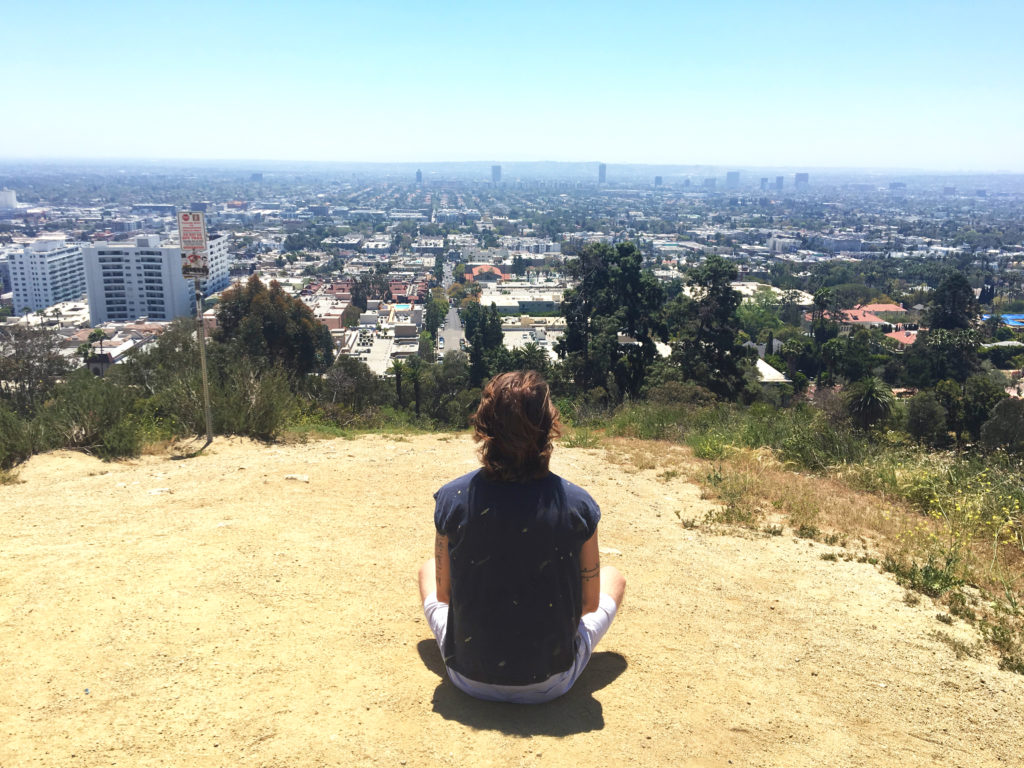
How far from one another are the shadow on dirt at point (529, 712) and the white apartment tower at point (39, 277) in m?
54.4

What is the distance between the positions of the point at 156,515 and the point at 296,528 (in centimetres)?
89

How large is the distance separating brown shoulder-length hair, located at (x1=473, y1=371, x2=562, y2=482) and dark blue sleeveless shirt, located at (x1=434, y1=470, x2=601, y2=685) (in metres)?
0.05

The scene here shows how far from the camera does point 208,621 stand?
282 centimetres

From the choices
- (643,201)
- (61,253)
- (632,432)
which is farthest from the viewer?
(643,201)

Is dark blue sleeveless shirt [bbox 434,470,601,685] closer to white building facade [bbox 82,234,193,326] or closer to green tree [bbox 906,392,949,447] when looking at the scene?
green tree [bbox 906,392,949,447]

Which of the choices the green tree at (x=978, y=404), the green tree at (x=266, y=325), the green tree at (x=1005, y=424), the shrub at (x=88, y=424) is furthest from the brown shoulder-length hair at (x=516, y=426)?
the green tree at (x=978, y=404)

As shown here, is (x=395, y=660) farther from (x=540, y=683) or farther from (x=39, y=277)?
(x=39, y=277)

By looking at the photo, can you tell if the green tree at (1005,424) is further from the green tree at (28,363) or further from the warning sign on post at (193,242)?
the green tree at (28,363)

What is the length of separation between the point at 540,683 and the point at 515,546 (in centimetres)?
46

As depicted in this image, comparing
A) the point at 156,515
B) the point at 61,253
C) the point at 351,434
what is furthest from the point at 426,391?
the point at 61,253

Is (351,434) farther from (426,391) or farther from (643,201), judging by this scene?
(643,201)

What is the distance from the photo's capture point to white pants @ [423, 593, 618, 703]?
7.12 ft

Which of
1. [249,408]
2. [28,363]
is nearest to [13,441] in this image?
[249,408]

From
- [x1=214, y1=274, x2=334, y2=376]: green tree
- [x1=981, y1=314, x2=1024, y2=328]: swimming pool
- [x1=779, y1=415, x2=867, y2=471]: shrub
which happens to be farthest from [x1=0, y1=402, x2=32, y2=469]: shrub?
[x1=981, y1=314, x2=1024, y2=328]: swimming pool
